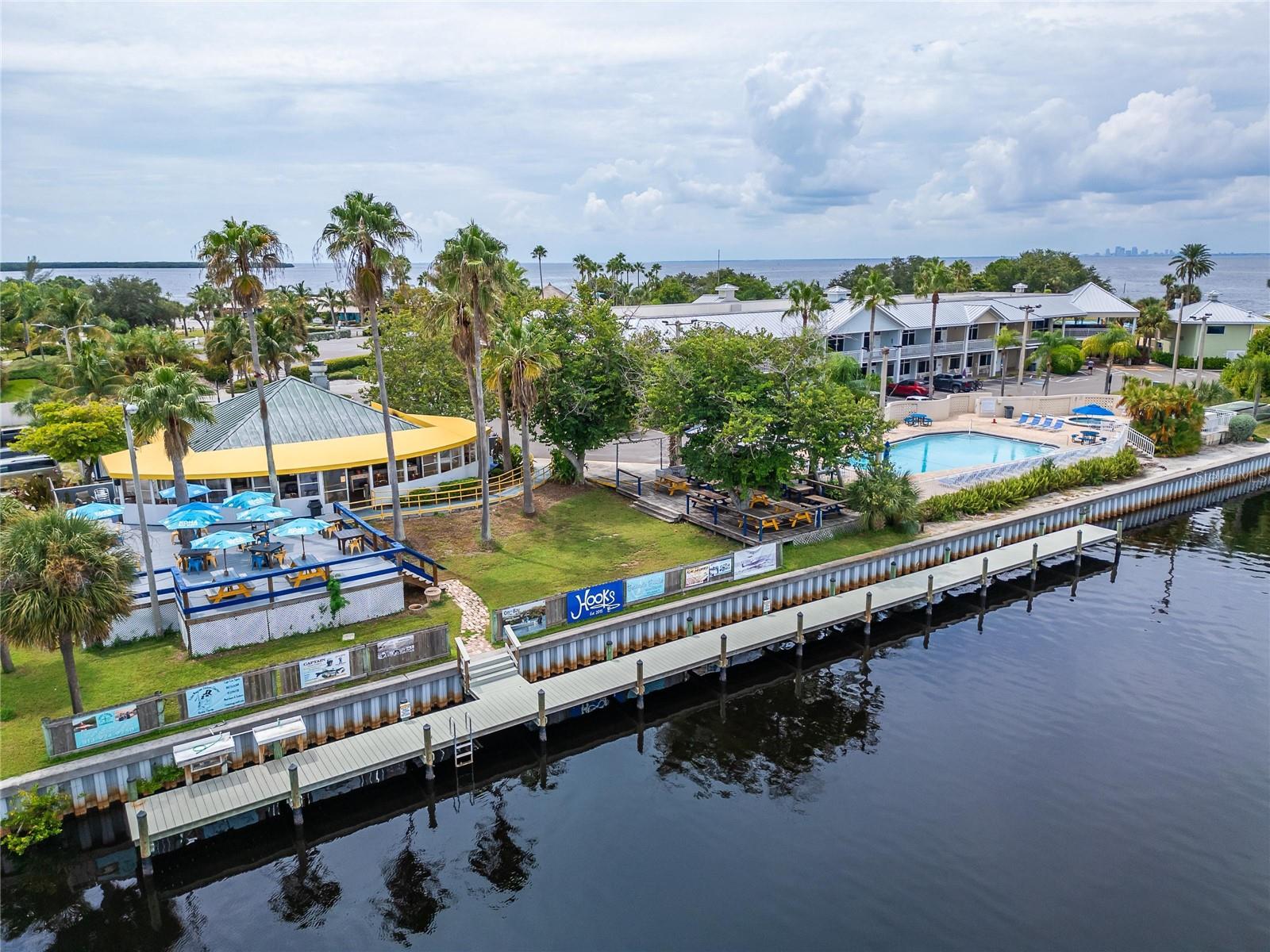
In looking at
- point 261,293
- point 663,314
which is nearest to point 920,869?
point 261,293

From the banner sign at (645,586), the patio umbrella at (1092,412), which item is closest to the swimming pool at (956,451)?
the patio umbrella at (1092,412)

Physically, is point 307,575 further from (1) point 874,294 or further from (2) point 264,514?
(1) point 874,294

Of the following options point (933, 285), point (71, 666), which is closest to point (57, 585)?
point (71, 666)

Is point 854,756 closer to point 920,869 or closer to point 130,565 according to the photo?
point 920,869

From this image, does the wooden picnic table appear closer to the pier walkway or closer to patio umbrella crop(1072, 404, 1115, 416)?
the pier walkway

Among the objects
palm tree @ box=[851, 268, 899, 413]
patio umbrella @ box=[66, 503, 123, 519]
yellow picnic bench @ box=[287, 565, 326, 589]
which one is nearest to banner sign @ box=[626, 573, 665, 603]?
yellow picnic bench @ box=[287, 565, 326, 589]

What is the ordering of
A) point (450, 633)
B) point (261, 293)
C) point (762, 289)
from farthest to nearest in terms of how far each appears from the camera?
point (762, 289), point (261, 293), point (450, 633)
